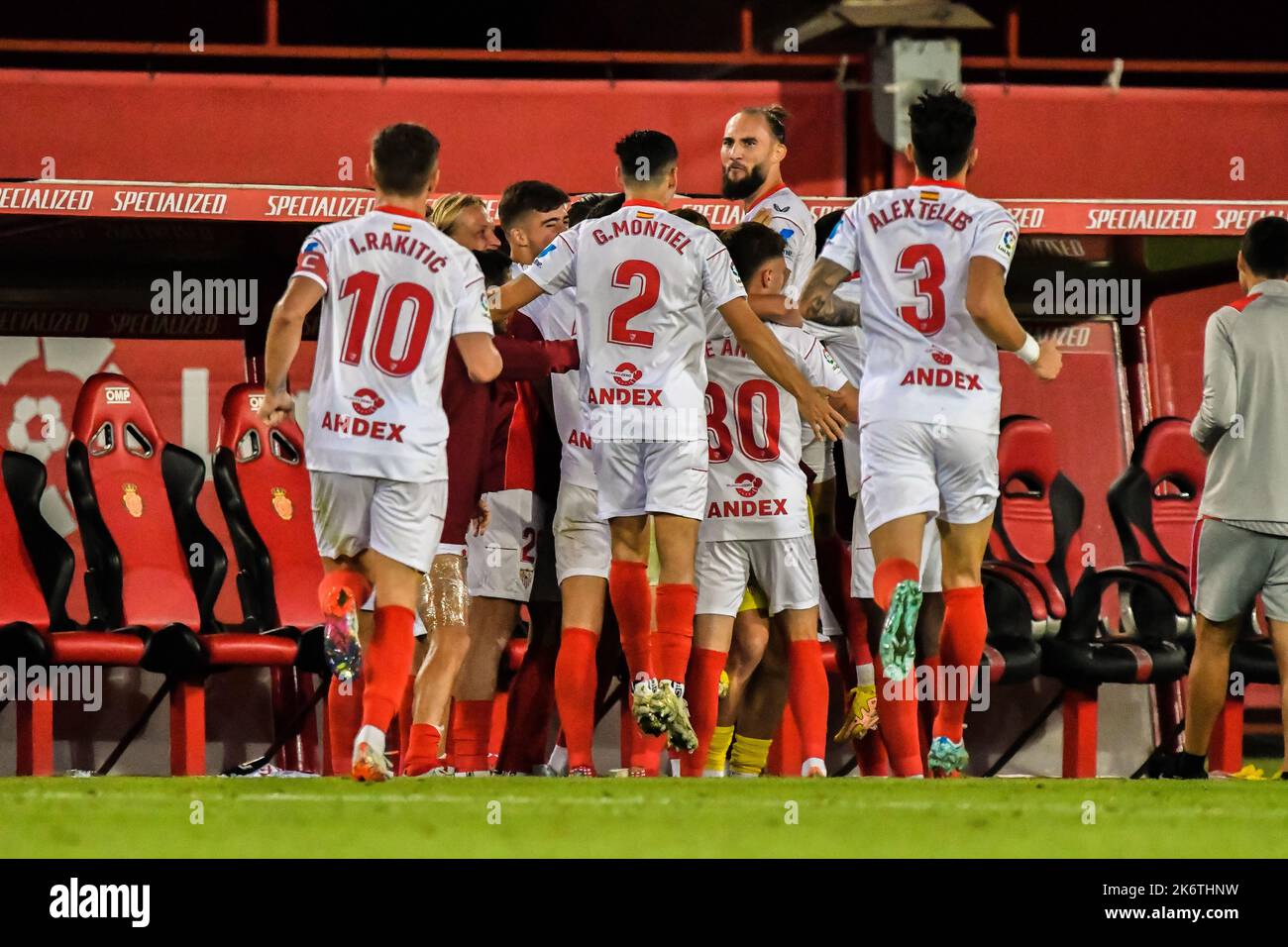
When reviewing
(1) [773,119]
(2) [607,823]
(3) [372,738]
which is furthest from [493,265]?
(2) [607,823]

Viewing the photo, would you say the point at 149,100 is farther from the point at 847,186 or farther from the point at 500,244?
the point at 847,186

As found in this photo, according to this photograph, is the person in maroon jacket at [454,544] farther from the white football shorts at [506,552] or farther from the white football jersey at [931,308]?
the white football jersey at [931,308]

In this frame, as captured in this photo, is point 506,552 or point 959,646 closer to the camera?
point 959,646

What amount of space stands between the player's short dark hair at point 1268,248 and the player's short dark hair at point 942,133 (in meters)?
1.07

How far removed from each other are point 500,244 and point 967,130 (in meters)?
2.72

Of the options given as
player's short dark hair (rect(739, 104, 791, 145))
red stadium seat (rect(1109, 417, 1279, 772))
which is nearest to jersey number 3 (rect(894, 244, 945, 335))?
player's short dark hair (rect(739, 104, 791, 145))

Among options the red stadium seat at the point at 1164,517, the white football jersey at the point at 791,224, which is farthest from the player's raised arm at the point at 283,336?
the red stadium seat at the point at 1164,517

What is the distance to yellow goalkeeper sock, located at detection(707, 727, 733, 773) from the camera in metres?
6.09

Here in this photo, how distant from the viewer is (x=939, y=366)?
5.45 meters

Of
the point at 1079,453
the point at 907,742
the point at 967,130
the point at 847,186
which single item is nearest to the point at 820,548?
the point at 907,742

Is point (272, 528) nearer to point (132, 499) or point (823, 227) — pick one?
point (132, 499)

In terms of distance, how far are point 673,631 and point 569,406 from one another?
2.62 feet

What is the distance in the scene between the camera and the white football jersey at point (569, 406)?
585 cm

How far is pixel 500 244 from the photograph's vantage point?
25.5 feet
